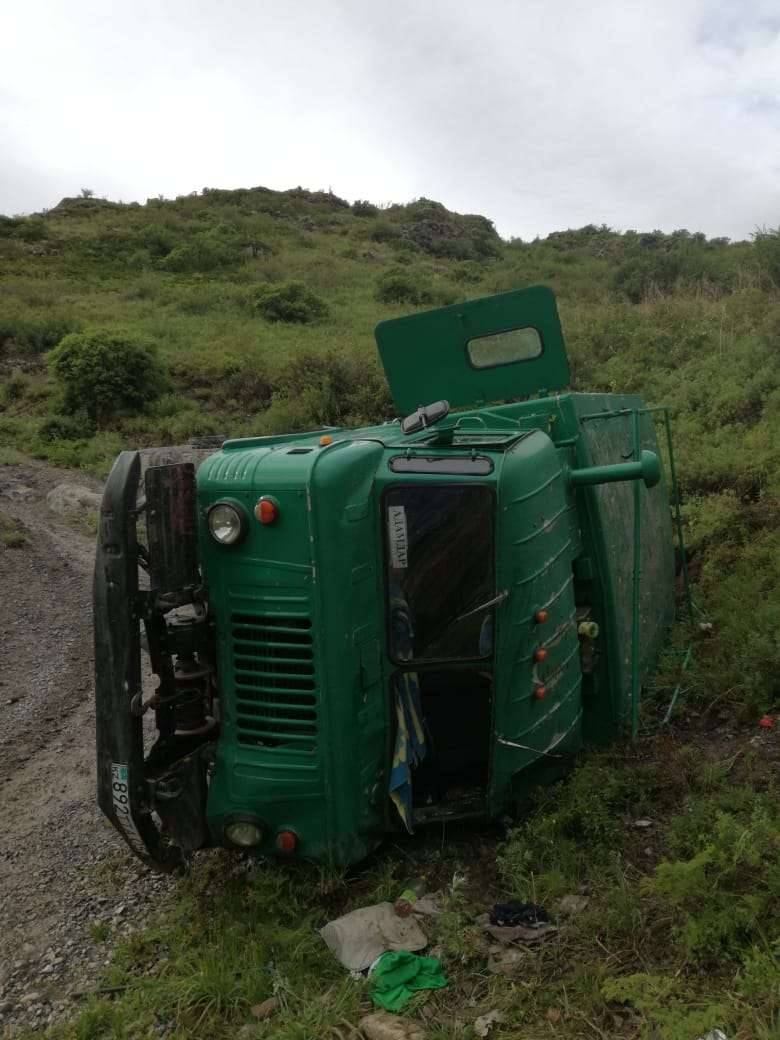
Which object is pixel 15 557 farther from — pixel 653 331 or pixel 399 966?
pixel 653 331

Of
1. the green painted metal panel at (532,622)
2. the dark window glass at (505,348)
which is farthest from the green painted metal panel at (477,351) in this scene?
the green painted metal panel at (532,622)

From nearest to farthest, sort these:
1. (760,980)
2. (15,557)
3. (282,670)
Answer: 1. (760,980)
2. (282,670)
3. (15,557)

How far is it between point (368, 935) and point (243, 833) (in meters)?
0.60

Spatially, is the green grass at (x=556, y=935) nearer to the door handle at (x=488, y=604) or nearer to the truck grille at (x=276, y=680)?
the truck grille at (x=276, y=680)

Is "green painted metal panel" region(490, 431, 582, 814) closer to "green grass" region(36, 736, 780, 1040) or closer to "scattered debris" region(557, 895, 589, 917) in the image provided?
"green grass" region(36, 736, 780, 1040)

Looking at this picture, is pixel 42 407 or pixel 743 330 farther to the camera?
pixel 42 407

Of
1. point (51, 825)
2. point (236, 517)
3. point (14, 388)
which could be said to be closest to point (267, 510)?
point (236, 517)

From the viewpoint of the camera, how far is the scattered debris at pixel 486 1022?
2507 mm

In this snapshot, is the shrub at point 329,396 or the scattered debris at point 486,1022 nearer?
the scattered debris at point 486,1022

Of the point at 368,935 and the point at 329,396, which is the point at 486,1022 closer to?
the point at 368,935

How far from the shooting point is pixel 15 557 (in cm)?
923

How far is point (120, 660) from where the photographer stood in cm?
296

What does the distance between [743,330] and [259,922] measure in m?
10.5

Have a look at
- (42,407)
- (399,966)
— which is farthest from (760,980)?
(42,407)
